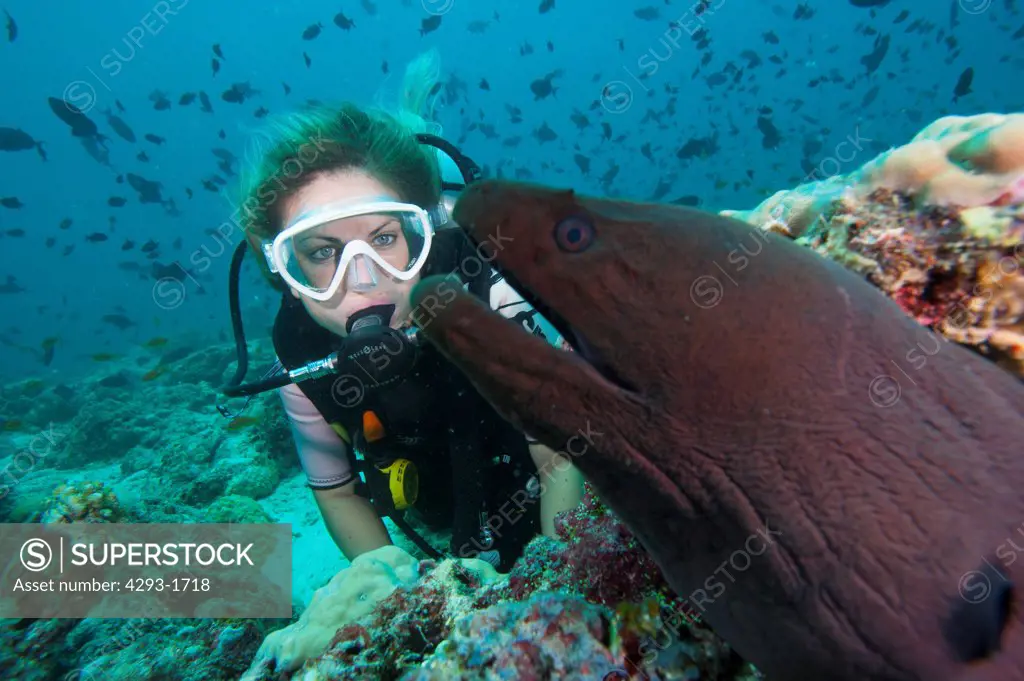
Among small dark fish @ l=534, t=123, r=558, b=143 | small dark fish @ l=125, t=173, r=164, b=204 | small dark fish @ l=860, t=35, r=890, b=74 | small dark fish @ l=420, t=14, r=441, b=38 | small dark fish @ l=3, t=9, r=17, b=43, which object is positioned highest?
small dark fish @ l=3, t=9, r=17, b=43

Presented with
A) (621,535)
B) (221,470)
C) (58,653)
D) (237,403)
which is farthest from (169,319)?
(621,535)

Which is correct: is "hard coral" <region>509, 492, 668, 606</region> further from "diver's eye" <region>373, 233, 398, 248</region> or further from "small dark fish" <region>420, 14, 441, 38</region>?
"small dark fish" <region>420, 14, 441, 38</region>

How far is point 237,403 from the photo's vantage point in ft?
38.9

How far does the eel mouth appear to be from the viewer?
117cm

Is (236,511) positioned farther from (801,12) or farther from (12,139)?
(801,12)

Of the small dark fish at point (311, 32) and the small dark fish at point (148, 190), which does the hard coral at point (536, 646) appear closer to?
the small dark fish at point (311, 32)

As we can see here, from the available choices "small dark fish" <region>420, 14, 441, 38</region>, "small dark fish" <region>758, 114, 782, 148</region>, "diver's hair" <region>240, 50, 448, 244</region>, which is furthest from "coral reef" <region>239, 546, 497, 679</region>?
"small dark fish" <region>420, 14, 441, 38</region>

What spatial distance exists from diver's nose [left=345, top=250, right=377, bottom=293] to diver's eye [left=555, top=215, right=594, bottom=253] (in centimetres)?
254

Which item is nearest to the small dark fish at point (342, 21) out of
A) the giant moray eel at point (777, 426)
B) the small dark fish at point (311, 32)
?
the small dark fish at point (311, 32)

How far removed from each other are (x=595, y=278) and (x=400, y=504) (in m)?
3.14

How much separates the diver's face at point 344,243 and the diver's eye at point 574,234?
2.53 metres

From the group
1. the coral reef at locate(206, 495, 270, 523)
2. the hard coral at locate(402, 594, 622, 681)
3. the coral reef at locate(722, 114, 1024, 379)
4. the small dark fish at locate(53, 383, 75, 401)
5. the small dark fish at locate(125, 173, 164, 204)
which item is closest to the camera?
the hard coral at locate(402, 594, 622, 681)

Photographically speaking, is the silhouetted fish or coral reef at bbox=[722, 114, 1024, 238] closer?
coral reef at bbox=[722, 114, 1024, 238]

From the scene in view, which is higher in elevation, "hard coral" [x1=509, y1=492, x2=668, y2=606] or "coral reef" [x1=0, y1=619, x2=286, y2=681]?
"coral reef" [x1=0, y1=619, x2=286, y2=681]
